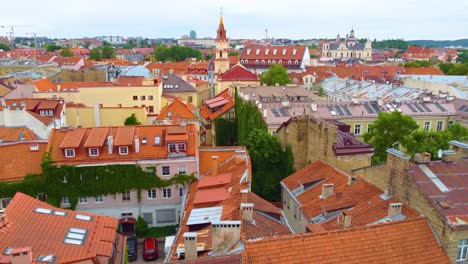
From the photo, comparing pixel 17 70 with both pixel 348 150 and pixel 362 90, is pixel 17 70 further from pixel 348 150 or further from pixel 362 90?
pixel 348 150

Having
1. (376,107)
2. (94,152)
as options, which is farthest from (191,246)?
(376,107)

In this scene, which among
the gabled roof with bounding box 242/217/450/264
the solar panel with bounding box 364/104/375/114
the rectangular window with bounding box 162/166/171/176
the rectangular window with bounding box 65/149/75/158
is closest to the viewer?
the gabled roof with bounding box 242/217/450/264

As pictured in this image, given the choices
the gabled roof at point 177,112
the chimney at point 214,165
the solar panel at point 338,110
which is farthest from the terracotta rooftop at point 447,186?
the gabled roof at point 177,112

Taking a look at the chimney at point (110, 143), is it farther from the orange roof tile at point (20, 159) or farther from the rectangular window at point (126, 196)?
the orange roof tile at point (20, 159)

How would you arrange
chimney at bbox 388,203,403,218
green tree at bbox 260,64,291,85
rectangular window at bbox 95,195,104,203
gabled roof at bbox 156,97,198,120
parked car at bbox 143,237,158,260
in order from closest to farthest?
chimney at bbox 388,203,403,218 < parked car at bbox 143,237,158,260 < rectangular window at bbox 95,195,104,203 < gabled roof at bbox 156,97,198,120 < green tree at bbox 260,64,291,85

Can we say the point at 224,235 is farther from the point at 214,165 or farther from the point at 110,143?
the point at 110,143

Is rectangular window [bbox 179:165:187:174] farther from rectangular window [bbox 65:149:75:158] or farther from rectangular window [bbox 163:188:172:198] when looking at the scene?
rectangular window [bbox 65:149:75:158]

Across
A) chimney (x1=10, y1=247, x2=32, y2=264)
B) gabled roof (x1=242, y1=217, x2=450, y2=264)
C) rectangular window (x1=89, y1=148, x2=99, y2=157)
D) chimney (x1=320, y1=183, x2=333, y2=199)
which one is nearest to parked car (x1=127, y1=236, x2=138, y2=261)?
rectangular window (x1=89, y1=148, x2=99, y2=157)
